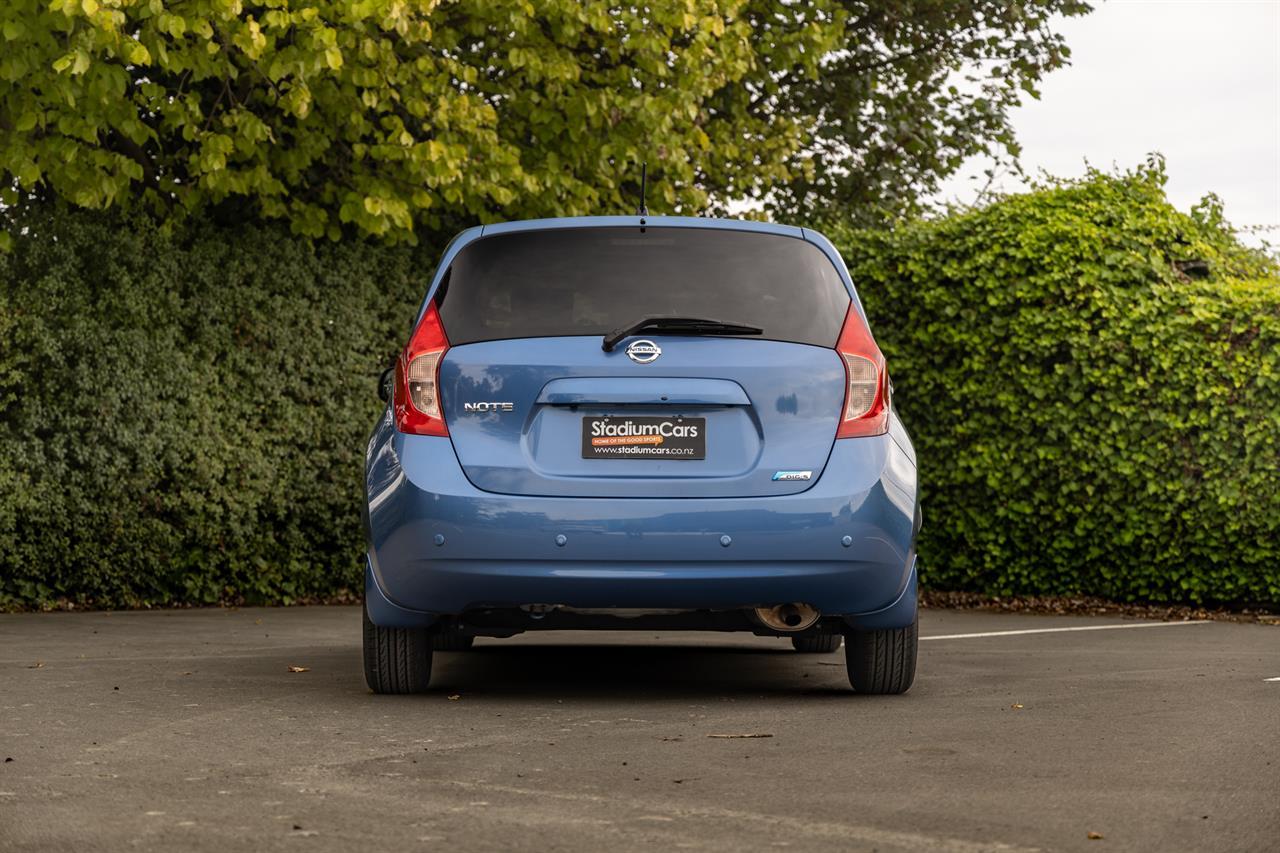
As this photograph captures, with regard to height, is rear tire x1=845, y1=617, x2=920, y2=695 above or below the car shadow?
above

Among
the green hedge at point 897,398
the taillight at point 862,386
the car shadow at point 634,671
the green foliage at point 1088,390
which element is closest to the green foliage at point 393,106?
the green hedge at point 897,398

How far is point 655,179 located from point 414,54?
244 centimetres

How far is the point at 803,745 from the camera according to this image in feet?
18.9

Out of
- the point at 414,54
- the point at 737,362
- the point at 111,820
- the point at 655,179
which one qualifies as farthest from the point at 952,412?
the point at 111,820

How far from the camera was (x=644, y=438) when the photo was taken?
6.44 m

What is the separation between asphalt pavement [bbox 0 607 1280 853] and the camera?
14.4 feet

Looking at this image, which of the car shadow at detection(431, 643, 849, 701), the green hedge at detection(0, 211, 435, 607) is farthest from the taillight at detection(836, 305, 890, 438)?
the green hedge at detection(0, 211, 435, 607)

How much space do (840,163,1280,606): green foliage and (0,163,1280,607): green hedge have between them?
20 millimetres

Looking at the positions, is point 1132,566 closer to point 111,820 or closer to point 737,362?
point 737,362

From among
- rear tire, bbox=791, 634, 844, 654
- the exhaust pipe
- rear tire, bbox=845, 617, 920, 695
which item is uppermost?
the exhaust pipe

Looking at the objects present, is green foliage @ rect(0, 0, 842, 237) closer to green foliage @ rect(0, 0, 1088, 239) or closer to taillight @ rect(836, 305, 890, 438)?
green foliage @ rect(0, 0, 1088, 239)

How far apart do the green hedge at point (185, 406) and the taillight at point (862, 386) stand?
265 inches

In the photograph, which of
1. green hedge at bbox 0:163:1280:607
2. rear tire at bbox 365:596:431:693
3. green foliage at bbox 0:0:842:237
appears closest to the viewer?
rear tire at bbox 365:596:431:693

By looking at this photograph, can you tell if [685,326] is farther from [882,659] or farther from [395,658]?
[395,658]
